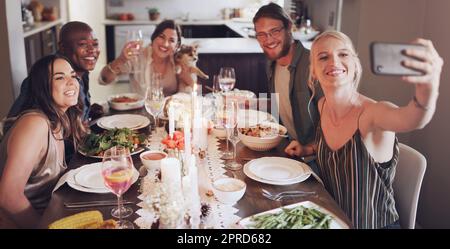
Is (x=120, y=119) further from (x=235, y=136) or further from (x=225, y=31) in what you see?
(x=225, y=31)

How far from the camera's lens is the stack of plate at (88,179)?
1.51 m

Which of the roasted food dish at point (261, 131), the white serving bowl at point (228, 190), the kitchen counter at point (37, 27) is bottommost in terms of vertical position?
the white serving bowl at point (228, 190)

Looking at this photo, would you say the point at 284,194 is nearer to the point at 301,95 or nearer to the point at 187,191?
the point at 187,191

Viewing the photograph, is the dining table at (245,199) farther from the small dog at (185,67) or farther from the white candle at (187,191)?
the small dog at (185,67)

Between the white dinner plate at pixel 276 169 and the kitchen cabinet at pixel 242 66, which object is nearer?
the white dinner plate at pixel 276 169

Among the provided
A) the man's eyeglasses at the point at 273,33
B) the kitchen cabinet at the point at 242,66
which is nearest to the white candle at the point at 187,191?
the man's eyeglasses at the point at 273,33

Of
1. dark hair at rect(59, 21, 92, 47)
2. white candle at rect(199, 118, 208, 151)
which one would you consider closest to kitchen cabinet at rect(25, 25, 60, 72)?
dark hair at rect(59, 21, 92, 47)

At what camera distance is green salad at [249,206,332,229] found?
1.29 meters

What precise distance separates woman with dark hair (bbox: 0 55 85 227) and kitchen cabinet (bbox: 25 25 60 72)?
10.1ft

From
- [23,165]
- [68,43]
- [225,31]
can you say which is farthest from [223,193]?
[225,31]

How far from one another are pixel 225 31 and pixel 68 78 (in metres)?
5.41

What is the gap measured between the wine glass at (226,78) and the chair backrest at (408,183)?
100 cm

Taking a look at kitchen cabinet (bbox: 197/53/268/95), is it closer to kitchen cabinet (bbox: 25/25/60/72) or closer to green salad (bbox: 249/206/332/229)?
kitchen cabinet (bbox: 25/25/60/72)

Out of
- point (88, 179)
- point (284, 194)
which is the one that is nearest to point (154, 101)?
point (88, 179)
